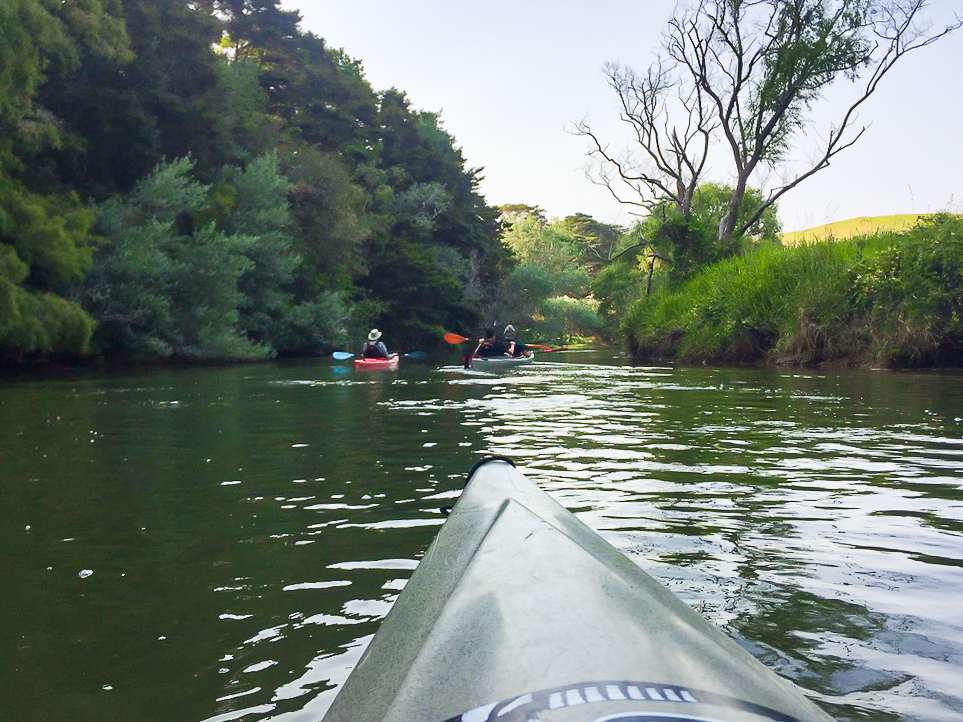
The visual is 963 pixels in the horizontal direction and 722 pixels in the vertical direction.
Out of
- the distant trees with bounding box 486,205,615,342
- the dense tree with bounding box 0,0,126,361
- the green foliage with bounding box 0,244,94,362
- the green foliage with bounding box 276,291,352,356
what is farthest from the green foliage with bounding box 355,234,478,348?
the green foliage with bounding box 0,244,94,362

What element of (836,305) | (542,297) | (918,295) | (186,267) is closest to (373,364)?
(186,267)

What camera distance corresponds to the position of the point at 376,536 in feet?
15.0

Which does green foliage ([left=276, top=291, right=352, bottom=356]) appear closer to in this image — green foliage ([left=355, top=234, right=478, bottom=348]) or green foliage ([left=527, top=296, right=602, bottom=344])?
green foliage ([left=355, top=234, right=478, bottom=348])

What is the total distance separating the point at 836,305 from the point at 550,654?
62.1 feet

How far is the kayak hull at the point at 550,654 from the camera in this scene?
1.47m

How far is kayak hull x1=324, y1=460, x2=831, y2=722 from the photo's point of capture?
1.47 metres

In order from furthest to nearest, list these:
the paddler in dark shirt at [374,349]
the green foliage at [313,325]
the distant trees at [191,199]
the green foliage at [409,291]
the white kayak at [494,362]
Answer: the green foliage at [409,291] → the green foliage at [313,325] → the paddler in dark shirt at [374,349] → the white kayak at [494,362] → the distant trees at [191,199]

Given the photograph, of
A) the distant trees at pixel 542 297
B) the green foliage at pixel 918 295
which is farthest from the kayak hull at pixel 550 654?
the distant trees at pixel 542 297

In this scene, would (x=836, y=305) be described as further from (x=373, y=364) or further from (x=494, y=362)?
(x=373, y=364)

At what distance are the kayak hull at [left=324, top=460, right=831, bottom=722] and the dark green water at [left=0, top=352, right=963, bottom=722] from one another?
82 cm

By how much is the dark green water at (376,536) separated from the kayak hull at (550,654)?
82 cm

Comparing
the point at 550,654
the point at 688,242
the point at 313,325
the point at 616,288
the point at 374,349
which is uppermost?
the point at 688,242

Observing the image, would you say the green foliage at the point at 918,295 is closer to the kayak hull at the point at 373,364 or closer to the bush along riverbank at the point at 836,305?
the bush along riverbank at the point at 836,305

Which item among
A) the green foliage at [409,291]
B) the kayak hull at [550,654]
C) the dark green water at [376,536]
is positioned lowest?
the dark green water at [376,536]
